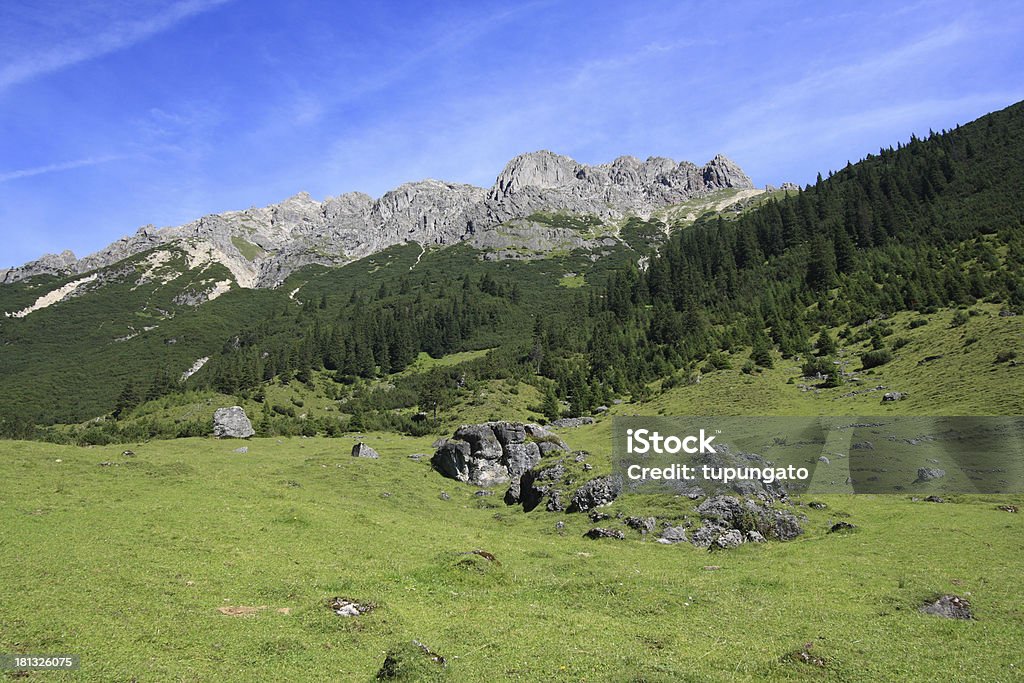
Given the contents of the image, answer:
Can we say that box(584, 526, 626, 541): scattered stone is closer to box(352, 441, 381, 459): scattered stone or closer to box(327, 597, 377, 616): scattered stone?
box(327, 597, 377, 616): scattered stone

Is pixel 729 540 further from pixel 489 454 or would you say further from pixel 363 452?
pixel 363 452

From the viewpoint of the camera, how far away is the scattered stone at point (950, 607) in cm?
2050

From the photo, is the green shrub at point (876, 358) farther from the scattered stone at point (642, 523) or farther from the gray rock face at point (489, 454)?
the scattered stone at point (642, 523)

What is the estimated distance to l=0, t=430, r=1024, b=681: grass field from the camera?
16.0m

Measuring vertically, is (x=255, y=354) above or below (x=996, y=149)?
below

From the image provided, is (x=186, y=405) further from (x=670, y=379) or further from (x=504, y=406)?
(x=670, y=379)

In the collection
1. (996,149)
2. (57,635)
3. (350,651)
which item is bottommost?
(350,651)

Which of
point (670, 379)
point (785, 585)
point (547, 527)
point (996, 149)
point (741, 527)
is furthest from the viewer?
point (996, 149)

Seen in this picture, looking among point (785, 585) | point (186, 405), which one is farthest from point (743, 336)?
point (186, 405)

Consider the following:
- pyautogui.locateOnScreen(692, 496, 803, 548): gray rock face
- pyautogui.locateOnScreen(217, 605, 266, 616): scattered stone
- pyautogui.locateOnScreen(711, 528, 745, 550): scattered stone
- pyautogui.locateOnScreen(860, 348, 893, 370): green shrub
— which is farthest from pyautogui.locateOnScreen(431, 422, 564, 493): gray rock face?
pyautogui.locateOnScreen(860, 348, 893, 370): green shrub

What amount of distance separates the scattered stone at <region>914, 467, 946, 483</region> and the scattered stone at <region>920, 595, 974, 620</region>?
33.6 metres

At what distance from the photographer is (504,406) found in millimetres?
111312

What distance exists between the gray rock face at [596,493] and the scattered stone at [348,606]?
2528 centimetres

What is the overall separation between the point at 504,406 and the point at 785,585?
8760 centimetres
